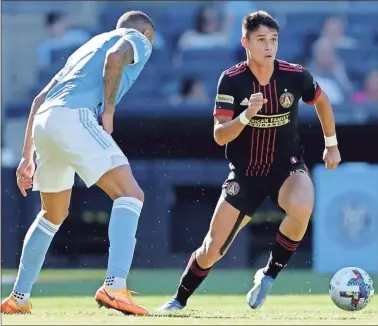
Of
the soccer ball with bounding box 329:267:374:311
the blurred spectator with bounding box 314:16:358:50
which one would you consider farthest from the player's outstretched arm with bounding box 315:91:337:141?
the blurred spectator with bounding box 314:16:358:50

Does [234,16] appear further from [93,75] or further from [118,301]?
[118,301]

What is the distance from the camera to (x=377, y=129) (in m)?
14.2

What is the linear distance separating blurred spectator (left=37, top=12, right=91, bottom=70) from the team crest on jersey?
10739 millimetres

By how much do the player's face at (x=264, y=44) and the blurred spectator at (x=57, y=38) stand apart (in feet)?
35.2

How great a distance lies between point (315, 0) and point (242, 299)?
11.4m

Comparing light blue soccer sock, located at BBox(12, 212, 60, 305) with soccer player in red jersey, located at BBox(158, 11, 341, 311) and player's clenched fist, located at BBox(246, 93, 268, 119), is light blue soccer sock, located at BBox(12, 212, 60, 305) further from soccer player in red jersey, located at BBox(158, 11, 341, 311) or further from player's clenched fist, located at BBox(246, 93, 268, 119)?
player's clenched fist, located at BBox(246, 93, 268, 119)

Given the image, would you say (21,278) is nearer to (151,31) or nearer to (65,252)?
(151,31)

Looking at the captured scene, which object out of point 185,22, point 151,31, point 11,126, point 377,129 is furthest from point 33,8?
point 151,31

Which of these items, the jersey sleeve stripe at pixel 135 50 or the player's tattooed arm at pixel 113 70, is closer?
the player's tattooed arm at pixel 113 70

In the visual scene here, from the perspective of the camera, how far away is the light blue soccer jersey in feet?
22.0

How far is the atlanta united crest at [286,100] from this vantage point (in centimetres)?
735

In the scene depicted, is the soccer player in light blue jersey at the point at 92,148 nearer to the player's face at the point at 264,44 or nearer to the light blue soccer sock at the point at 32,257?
the light blue soccer sock at the point at 32,257

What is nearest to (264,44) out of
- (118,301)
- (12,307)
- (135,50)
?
(135,50)

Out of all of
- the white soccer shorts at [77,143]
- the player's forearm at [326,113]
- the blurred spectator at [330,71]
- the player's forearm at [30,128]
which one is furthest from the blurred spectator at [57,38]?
the white soccer shorts at [77,143]
